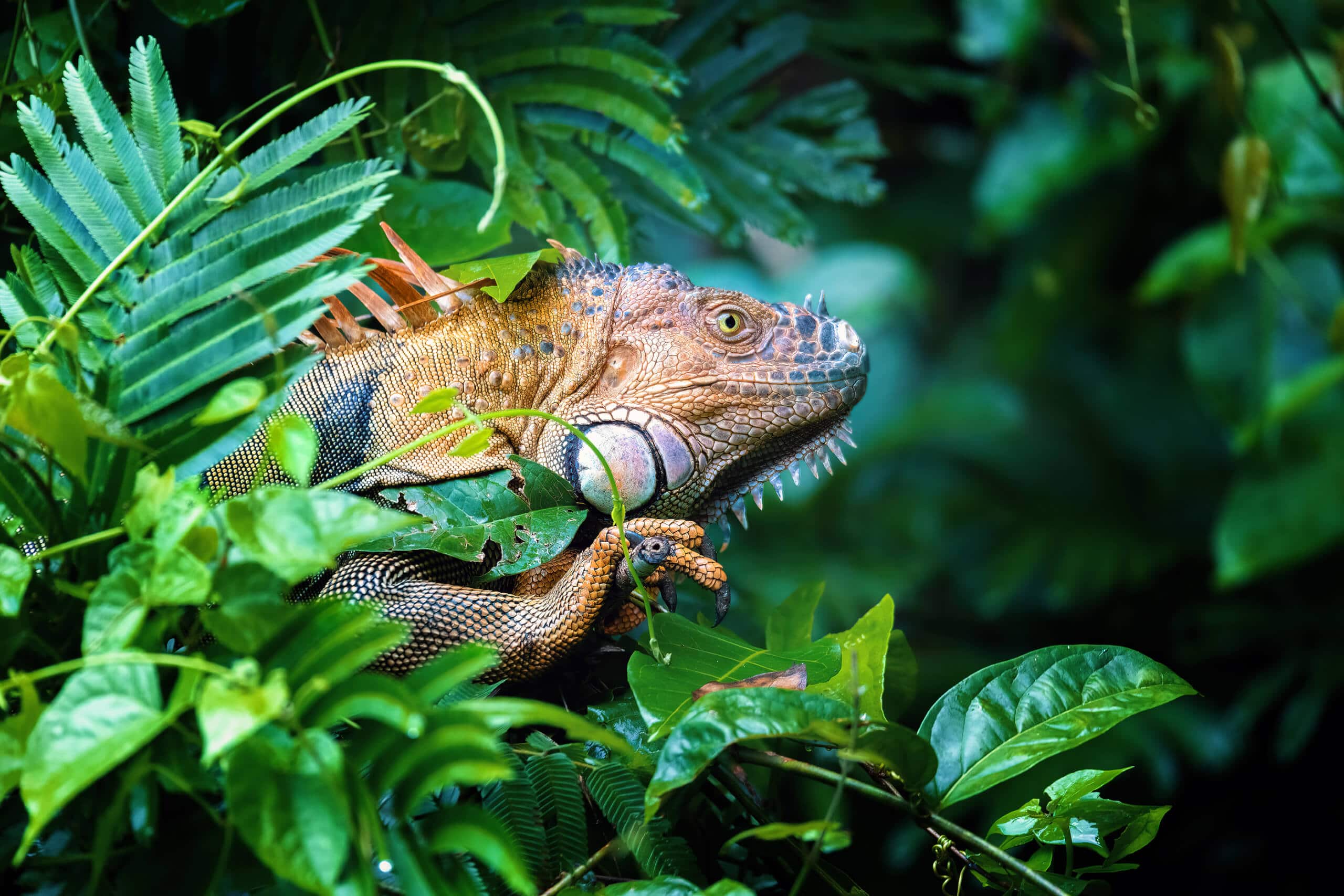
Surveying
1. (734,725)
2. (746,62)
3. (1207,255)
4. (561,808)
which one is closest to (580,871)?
(561,808)

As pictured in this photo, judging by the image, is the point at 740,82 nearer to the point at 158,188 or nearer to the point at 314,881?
the point at 158,188

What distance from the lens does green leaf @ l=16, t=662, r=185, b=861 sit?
26.9 inches

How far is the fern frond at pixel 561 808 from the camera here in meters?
1.04

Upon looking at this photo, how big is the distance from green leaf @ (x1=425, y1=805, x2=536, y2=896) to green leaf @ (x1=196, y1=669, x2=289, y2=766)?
6.7 inches

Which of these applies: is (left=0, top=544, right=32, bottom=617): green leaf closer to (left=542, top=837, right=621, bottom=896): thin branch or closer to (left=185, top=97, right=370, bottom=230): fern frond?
(left=185, top=97, right=370, bottom=230): fern frond

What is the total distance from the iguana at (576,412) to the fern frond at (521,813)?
0.17 m

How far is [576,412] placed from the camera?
137 cm

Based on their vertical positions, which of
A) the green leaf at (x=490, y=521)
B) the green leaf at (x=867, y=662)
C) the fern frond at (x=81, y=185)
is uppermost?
the fern frond at (x=81, y=185)

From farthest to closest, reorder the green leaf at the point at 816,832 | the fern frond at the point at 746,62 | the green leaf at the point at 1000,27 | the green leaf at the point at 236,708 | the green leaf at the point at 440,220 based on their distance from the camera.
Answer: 1. the green leaf at the point at 1000,27
2. the fern frond at the point at 746,62
3. the green leaf at the point at 440,220
4. the green leaf at the point at 816,832
5. the green leaf at the point at 236,708

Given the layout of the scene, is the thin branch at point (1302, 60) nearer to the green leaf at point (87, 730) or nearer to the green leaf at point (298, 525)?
the green leaf at point (298, 525)

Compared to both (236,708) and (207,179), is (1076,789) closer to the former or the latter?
(236,708)

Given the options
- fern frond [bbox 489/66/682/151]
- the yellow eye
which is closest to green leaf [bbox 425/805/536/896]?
the yellow eye

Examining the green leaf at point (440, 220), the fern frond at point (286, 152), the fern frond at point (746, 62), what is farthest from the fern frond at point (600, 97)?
the fern frond at point (286, 152)

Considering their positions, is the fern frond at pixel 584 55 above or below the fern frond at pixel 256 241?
above
